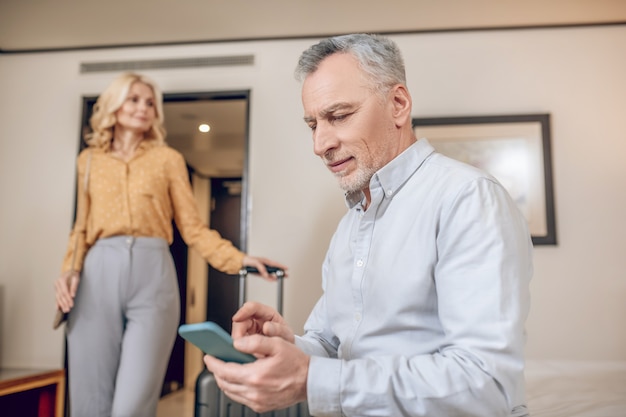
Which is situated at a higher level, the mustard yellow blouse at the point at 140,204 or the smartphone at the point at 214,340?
the mustard yellow blouse at the point at 140,204

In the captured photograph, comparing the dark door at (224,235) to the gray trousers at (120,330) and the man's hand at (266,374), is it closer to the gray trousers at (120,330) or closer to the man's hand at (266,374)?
the gray trousers at (120,330)

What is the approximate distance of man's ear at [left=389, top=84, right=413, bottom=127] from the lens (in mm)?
1159

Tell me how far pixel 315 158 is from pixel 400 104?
222 centimetres

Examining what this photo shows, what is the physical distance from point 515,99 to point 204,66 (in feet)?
6.69

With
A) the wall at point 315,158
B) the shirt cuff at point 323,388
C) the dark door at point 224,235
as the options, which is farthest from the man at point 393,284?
the dark door at point 224,235

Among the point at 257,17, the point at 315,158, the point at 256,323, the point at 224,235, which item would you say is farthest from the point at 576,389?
the point at 224,235

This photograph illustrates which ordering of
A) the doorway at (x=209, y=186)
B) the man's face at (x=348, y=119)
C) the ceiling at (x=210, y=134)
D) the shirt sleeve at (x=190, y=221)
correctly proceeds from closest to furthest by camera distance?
1. the man's face at (x=348, y=119)
2. the shirt sleeve at (x=190, y=221)
3. the ceiling at (x=210, y=134)
4. the doorway at (x=209, y=186)

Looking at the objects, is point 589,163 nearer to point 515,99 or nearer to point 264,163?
point 515,99

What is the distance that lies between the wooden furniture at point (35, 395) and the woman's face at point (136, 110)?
1527 millimetres

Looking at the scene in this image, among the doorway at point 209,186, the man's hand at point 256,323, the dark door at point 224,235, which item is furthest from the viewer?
the dark door at point 224,235

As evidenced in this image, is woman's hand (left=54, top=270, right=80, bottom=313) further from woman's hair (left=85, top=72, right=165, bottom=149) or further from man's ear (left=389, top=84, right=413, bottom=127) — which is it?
man's ear (left=389, top=84, right=413, bottom=127)

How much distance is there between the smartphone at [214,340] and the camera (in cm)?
74

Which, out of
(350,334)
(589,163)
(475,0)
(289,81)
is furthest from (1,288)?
(589,163)

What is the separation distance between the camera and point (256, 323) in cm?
108
